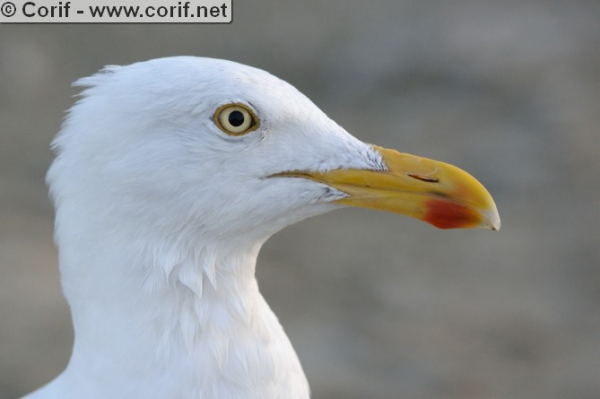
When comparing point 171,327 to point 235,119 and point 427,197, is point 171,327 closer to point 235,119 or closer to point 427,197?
point 235,119

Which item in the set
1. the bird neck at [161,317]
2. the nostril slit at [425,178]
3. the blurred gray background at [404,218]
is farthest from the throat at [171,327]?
the blurred gray background at [404,218]

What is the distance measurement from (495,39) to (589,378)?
3.59 meters

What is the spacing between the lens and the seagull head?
6.51 ft

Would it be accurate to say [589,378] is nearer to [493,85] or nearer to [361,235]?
[361,235]

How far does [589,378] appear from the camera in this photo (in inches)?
200

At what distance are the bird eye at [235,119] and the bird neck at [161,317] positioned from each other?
297 mm

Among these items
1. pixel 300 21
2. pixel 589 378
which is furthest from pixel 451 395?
pixel 300 21

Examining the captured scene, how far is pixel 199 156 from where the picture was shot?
200cm

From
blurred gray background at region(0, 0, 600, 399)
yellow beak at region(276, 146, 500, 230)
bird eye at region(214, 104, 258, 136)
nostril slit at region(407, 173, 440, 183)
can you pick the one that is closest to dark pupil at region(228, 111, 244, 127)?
bird eye at region(214, 104, 258, 136)

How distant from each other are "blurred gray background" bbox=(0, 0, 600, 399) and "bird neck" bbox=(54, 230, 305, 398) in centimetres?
282

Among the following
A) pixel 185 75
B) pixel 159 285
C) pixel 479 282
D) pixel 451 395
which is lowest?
pixel 451 395

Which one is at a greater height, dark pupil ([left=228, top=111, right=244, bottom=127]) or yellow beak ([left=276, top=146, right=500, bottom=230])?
dark pupil ([left=228, top=111, right=244, bottom=127])

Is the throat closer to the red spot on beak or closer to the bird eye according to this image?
the bird eye

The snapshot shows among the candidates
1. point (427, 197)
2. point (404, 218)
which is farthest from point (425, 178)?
point (404, 218)
